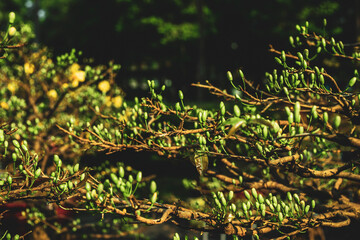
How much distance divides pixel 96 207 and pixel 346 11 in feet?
72.5

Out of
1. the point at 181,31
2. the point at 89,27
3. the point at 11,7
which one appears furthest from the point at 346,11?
the point at 11,7

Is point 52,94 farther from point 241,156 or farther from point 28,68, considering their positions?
point 241,156

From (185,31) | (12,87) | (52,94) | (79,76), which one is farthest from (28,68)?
(185,31)

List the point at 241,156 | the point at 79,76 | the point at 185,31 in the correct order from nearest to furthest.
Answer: the point at 241,156
the point at 79,76
the point at 185,31

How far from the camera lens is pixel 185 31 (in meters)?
21.0

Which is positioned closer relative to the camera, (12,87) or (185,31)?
(12,87)

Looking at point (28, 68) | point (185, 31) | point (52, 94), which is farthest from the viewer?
point (185, 31)

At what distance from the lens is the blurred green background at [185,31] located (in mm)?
19766

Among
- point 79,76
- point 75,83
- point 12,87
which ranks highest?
point 79,76

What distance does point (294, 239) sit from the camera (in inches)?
102

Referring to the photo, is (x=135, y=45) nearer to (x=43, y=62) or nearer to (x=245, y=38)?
(x=245, y=38)

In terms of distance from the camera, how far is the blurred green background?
19.8 m

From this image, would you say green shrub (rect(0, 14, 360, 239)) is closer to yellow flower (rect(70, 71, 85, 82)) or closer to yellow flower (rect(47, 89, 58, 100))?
yellow flower (rect(70, 71, 85, 82))

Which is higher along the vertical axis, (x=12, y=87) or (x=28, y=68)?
(x=28, y=68)
